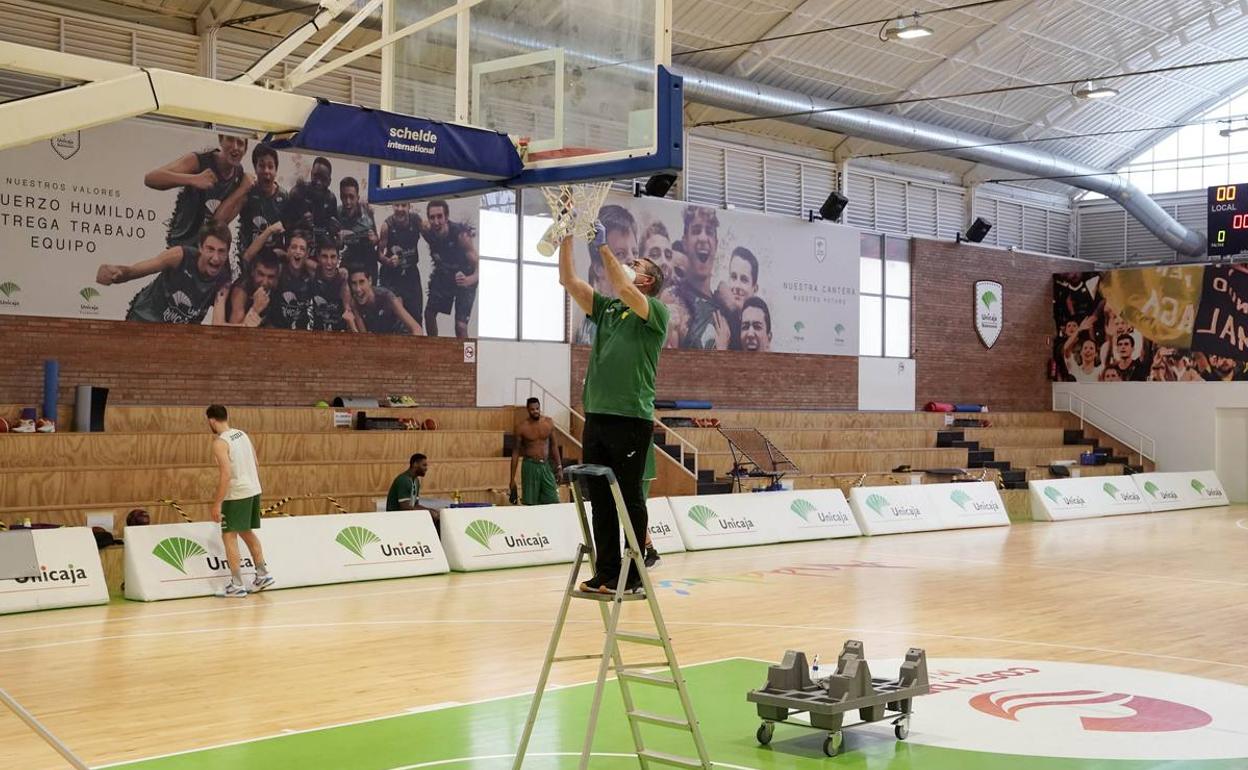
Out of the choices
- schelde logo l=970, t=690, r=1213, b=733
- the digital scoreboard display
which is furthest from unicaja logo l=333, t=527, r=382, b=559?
the digital scoreboard display

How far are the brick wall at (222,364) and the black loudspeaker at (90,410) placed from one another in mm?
486

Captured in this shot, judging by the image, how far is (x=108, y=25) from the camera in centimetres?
1809

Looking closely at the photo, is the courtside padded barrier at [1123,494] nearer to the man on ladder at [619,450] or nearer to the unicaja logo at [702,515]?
the unicaja logo at [702,515]

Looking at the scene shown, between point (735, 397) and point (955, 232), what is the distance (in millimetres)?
8352

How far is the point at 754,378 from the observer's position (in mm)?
25859

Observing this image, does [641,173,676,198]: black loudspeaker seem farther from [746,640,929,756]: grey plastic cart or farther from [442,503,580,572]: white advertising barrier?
[746,640,929,756]: grey plastic cart

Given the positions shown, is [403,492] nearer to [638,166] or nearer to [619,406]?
[638,166]

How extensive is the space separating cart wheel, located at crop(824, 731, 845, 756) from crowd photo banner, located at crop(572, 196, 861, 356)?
15602mm

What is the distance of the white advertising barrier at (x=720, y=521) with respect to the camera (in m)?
17.4

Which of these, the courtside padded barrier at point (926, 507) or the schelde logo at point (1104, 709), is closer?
the schelde logo at point (1104, 709)

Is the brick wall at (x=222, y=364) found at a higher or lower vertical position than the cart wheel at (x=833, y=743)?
higher

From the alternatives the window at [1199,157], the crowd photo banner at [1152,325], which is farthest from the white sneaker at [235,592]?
the window at [1199,157]

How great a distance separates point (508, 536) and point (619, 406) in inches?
382

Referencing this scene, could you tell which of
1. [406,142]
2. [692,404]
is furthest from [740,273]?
[406,142]
